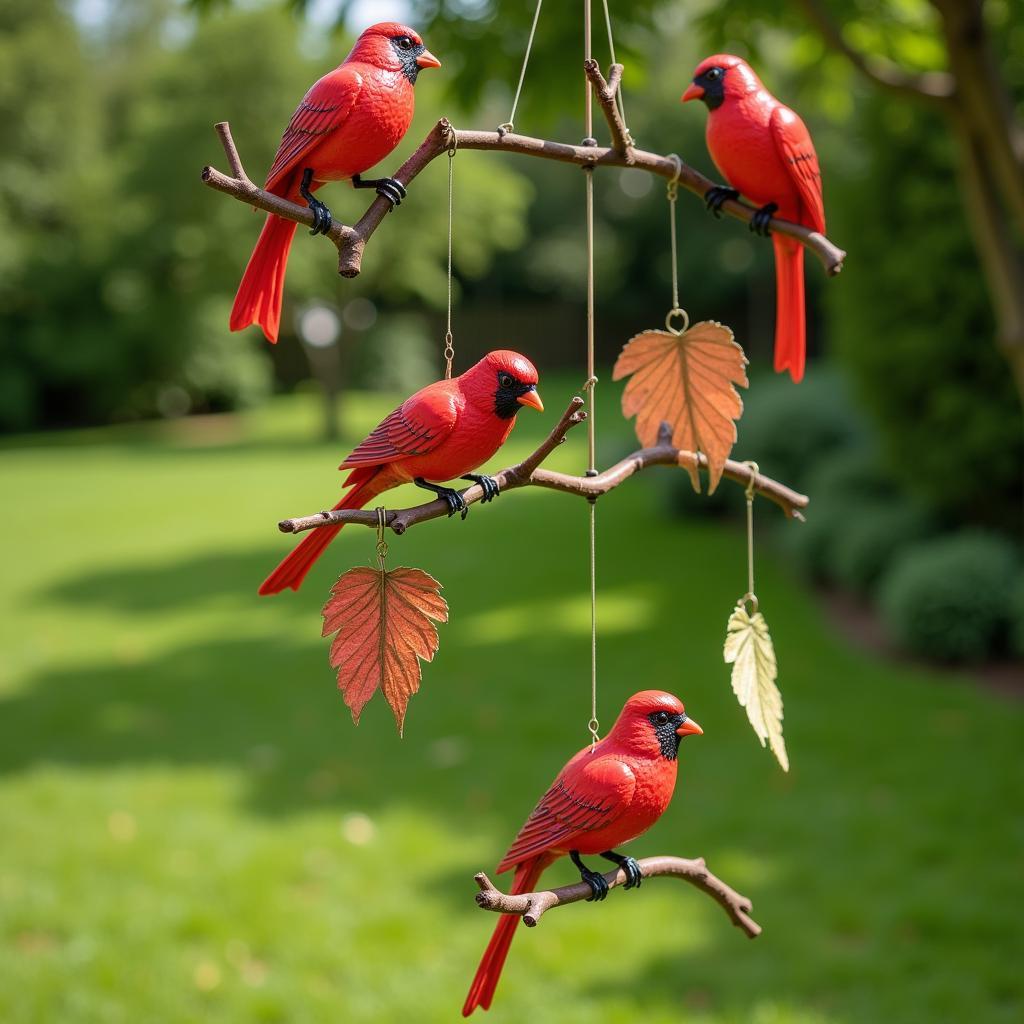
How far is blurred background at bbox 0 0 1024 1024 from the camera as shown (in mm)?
3248

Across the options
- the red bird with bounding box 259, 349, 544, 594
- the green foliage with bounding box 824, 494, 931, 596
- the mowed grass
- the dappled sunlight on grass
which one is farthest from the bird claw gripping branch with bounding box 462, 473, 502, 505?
the green foliage with bounding box 824, 494, 931, 596

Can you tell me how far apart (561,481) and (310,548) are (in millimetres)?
275

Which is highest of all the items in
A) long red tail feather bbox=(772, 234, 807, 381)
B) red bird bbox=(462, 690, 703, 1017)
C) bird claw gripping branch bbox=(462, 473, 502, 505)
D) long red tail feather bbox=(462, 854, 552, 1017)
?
long red tail feather bbox=(772, 234, 807, 381)

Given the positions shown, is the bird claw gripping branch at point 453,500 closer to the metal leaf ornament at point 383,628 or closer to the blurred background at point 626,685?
the metal leaf ornament at point 383,628

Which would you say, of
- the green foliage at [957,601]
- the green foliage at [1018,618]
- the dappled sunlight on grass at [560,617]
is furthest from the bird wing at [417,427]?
the dappled sunlight on grass at [560,617]

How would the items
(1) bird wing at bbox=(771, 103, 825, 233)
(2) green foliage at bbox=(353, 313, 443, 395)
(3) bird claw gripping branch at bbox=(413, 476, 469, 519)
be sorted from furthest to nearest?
(2) green foliage at bbox=(353, 313, 443, 395) < (1) bird wing at bbox=(771, 103, 825, 233) < (3) bird claw gripping branch at bbox=(413, 476, 469, 519)

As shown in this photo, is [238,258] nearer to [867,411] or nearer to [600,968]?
[867,411]

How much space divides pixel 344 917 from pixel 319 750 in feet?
4.84

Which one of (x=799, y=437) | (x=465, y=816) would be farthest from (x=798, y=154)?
(x=799, y=437)

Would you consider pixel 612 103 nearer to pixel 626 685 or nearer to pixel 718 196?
pixel 718 196

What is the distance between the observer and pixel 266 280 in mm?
1186

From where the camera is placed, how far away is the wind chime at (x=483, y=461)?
1.11 meters

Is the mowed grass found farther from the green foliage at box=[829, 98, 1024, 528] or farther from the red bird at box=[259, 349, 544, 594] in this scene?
the red bird at box=[259, 349, 544, 594]

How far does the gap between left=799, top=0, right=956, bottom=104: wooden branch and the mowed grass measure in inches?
91.9
